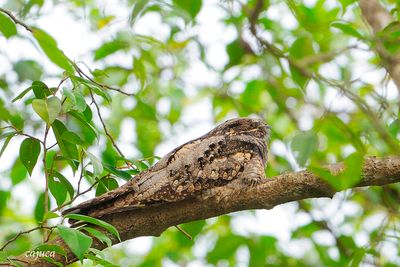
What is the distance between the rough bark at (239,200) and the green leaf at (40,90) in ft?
1.74

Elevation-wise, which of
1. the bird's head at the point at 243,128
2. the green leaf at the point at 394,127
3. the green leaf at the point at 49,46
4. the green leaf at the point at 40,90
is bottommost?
the green leaf at the point at 49,46

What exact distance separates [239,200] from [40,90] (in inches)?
32.0

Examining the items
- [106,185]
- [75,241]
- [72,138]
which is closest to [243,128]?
[106,185]

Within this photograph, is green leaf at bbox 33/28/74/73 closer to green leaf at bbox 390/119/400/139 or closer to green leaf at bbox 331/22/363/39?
green leaf at bbox 331/22/363/39

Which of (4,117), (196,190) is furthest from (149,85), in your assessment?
(4,117)

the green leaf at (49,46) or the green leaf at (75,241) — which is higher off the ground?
the green leaf at (49,46)

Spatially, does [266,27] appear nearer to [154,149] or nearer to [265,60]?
[265,60]

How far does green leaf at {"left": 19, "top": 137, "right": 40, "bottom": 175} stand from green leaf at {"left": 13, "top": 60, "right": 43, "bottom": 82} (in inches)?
16.4

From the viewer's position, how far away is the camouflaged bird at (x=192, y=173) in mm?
2424

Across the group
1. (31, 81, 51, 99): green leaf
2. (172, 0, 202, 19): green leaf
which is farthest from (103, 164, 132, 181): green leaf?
(172, 0, 202, 19): green leaf

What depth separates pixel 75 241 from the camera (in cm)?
187

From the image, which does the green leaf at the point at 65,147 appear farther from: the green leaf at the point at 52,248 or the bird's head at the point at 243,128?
the bird's head at the point at 243,128

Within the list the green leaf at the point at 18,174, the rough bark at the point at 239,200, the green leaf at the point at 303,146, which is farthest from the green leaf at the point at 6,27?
the green leaf at the point at 18,174

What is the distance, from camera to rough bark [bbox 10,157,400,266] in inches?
88.0
